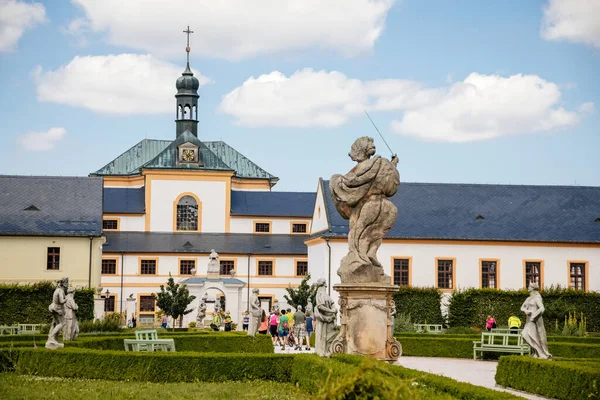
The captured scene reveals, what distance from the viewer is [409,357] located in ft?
95.5

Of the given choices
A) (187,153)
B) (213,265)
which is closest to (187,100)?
(187,153)

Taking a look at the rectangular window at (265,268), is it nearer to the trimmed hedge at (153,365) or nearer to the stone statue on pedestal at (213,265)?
the stone statue on pedestal at (213,265)

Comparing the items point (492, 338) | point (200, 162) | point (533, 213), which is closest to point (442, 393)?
point (492, 338)

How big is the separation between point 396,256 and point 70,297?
29443 mm

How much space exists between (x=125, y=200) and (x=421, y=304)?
32.4 meters

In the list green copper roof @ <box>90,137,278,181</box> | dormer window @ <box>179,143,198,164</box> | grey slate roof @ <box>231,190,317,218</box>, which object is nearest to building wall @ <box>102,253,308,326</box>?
grey slate roof @ <box>231,190,317,218</box>

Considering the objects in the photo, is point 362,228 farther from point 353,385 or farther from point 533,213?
point 533,213

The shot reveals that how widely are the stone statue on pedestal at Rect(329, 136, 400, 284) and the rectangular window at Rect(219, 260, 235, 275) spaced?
5180 cm

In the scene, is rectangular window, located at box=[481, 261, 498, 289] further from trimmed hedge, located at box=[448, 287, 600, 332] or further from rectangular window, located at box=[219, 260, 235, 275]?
rectangular window, located at box=[219, 260, 235, 275]

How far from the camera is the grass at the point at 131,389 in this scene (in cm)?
1458

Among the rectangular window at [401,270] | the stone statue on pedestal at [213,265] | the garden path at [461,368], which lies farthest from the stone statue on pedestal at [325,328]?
the stone statue on pedestal at [213,265]

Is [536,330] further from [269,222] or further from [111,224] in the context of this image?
[269,222]

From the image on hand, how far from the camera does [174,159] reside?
244 ft

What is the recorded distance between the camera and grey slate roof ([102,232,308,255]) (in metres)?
66.9
